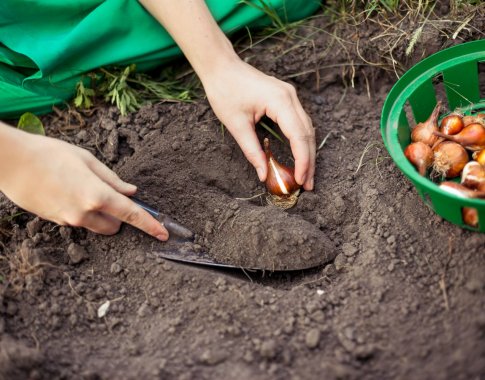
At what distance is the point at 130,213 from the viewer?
62.0 inches

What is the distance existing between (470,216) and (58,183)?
1102 mm

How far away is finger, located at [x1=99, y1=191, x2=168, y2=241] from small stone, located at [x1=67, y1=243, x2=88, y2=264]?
0.22m

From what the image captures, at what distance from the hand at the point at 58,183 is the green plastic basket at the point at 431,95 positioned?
76 centimetres

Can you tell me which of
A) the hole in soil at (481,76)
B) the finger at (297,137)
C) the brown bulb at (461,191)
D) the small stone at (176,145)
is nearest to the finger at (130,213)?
the small stone at (176,145)

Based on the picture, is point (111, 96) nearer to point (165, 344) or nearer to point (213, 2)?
point (213, 2)

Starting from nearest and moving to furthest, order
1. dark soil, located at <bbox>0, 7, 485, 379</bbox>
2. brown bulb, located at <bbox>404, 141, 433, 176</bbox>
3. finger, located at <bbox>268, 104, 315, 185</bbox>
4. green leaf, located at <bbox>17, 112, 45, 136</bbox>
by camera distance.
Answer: dark soil, located at <bbox>0, 7, 485, 379</bbox> → brown bulb, located at <bbox>404, 141, 433, 176</bbox> → finger, located at <bbox>268, 104, 315, 185</bbox> → green leaf, located at <bbox>17, 112, 45, 136</bbox>

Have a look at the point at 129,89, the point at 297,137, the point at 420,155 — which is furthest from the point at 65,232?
the point at 420,155

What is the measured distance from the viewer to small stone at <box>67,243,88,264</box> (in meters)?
1.72

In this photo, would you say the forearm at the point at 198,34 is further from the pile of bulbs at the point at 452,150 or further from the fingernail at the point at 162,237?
the pile of bulbs at the point at 452,150

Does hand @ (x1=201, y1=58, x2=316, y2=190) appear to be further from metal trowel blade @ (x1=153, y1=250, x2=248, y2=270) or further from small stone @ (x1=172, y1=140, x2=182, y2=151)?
metal trowel blade @ (x1=153, y1=250, x2=248, y2=270)

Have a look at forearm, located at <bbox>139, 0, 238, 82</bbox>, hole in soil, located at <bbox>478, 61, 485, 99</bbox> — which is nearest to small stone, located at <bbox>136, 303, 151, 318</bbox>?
forearm, located at <bbox>139, 0, 238, 82</bbox>

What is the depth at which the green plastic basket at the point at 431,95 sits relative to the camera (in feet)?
5.24

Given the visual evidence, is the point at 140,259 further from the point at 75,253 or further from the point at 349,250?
the point at 349,250

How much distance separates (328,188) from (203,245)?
0.46m
